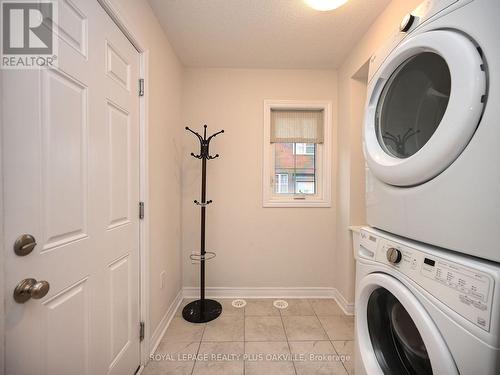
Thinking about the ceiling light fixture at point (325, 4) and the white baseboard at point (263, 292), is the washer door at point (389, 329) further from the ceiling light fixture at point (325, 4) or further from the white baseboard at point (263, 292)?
the ceiling light fixture at point (325, 4)

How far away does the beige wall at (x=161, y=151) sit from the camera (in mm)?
1389

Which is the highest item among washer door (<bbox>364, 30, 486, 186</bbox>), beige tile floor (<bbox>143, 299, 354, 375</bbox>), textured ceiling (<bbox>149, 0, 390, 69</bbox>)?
textured ceiling (<bbox>149, 0, 390, 69</bbox>)

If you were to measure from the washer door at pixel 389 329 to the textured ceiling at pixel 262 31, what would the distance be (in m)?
1.74

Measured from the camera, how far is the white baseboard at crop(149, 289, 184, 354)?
1458 millimetres

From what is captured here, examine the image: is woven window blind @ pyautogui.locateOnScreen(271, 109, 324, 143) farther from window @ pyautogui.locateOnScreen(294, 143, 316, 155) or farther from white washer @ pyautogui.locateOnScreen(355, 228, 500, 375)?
white washer @ pyautogui.locateOnScreen(355, 228, 500, 375)

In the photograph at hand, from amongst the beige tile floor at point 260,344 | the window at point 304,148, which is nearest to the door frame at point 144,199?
the beige tile floor at point 260,344

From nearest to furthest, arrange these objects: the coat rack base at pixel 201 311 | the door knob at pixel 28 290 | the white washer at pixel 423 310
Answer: the white washer at pixel 423 310 < the door knob at pixel 28 290 < the coat rack base at pixel 201 311

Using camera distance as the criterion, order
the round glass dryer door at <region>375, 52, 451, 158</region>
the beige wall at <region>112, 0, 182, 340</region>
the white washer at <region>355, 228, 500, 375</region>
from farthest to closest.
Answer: the beige wall at <region>112, 0, 182, 340</region> < the round glass dryer door at <region>375, 52, 451, 158</region> < the white washer at <region>355, 228, 500, 375</region>

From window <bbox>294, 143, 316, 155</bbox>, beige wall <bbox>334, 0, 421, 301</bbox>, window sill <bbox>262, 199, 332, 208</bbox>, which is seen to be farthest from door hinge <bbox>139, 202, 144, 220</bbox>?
beige wall <bbox>334, 0, 421, 301</bbox>

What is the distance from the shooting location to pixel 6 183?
1.99 ft

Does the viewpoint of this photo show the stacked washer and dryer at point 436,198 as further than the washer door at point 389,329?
No

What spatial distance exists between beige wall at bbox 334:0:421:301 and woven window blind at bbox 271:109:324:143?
233 mm

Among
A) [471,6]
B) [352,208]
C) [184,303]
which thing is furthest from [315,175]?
[184,303]

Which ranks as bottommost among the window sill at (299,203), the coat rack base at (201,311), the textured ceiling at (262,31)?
the coat rack base at (201,311)
